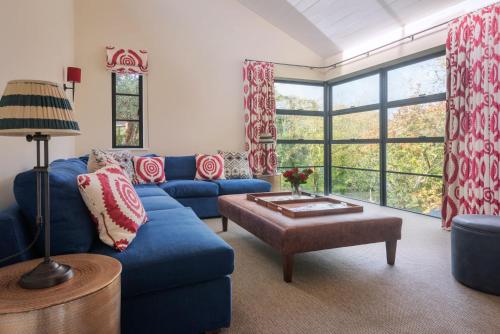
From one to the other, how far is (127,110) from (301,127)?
2.96 m

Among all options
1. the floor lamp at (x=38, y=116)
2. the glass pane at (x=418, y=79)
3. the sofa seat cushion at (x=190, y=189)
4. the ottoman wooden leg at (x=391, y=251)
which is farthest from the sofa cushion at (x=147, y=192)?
the glass pane at (x=418, y=79)

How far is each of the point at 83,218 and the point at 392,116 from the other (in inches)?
172

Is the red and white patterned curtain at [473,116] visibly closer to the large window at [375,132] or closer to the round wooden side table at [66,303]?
the large window at [375,132]

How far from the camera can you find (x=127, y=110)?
4.81 metres

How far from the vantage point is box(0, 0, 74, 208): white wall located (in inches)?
66.5

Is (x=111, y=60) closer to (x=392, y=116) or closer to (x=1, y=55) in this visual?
(x=1, y=55)

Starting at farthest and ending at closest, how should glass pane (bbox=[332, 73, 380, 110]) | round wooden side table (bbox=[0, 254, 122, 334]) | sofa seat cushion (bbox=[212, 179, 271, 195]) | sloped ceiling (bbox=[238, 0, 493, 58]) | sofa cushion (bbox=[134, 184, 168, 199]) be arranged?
glass pane (bbox=[332, 73, 380, 110]), sofa seat cushion (bbox=[212, 179, 271, 195]), sloped ceiling (bbox=[238, 0, 493, 58]), sofa cushion (bbox=[134, 184, 168, 199]), round wooden side table (bbox=[0, 254, 122, 334])

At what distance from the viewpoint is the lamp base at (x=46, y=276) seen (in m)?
1.07

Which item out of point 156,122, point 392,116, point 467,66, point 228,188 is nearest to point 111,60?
point 156,122

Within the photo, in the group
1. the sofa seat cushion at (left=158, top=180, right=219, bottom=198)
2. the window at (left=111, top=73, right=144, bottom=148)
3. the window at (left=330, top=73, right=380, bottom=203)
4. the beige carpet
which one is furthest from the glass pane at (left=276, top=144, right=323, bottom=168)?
the beige carpet

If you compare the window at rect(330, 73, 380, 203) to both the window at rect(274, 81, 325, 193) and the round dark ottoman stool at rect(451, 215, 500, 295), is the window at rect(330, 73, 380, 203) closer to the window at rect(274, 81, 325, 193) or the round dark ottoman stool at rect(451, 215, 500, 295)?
the window at rect(274, 81, 325, 193)

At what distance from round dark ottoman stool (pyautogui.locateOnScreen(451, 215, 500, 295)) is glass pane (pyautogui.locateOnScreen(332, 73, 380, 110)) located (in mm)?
3151

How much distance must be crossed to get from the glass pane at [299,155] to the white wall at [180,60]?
840 mm

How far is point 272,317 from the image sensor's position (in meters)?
1.78
